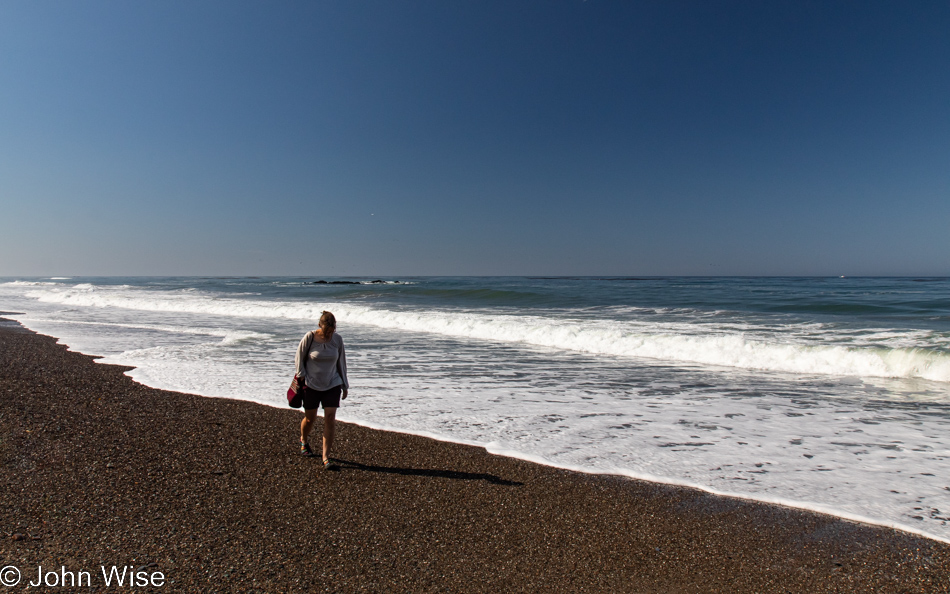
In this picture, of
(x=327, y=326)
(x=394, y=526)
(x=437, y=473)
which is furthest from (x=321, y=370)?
(x=394, y=526)

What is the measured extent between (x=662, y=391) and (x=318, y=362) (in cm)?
607

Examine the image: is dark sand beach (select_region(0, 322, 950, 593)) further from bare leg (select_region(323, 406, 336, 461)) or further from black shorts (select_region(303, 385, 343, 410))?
black shorts (select_region(303, 385, 343, 410))

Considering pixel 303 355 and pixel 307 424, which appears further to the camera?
pixel 307 424

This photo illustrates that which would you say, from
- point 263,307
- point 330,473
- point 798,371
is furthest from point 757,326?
point 263,307

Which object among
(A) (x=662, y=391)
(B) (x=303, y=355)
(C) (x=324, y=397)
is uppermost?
(B) (x=303, y=355)

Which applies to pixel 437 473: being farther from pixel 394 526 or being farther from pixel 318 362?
pixel 318 362

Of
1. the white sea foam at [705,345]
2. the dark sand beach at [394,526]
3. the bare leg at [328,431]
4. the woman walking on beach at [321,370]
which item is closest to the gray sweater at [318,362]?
the woman walking on beach at [321,370]

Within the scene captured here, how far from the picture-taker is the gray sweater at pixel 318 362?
4.90 m

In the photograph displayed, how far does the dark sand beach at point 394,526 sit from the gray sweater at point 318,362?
0.78 metres

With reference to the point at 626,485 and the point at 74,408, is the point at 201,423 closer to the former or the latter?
the point at 74,408

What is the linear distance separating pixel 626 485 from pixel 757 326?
48.1 feet

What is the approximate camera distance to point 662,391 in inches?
337

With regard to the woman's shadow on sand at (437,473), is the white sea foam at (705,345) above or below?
above

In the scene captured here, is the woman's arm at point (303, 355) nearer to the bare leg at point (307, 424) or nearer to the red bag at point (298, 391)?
the red bag at point (298, 391)
